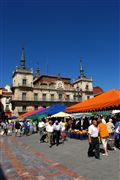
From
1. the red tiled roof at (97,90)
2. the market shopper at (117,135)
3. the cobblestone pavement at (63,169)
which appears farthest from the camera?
the red tiled roof at (97,90)

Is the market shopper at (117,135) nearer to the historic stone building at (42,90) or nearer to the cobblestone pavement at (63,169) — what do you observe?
the cobblestone pavement at (63,169)

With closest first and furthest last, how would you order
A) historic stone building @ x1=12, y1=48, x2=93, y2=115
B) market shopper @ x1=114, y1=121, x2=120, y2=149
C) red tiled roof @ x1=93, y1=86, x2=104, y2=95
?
market shopper @ x1=114, y1=121, x2=120, y2=149 < historic stone building @ x1=12, y1=48, x2=93, y2=115 < red tiled roof @ x1=93, y1=86, x2=104, y2=95

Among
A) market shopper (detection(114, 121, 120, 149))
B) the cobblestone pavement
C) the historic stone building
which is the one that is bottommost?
the cobblestone pavement

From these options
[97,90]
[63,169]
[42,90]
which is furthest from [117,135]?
[97,90]

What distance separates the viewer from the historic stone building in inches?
2477

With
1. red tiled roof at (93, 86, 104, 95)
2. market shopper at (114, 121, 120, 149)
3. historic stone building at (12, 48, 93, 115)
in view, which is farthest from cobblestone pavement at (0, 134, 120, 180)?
red tiled roof at (93, 86, 104, 95)

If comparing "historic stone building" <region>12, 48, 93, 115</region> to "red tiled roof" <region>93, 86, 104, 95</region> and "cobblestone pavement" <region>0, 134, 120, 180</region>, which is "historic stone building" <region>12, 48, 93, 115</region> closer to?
"red tiled roof" <region>93, 86, 104, 95</region>

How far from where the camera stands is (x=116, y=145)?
1225cm

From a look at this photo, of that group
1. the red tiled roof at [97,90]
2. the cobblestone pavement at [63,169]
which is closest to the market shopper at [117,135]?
the cobblestone pavement at [63,169]

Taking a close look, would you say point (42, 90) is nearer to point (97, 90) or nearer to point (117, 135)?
point (97, 90)

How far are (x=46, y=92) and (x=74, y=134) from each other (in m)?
49.0

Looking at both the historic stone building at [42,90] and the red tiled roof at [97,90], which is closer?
the historic stone building at [42,90]

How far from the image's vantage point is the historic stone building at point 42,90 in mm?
62906

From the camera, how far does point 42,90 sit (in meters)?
67.0
